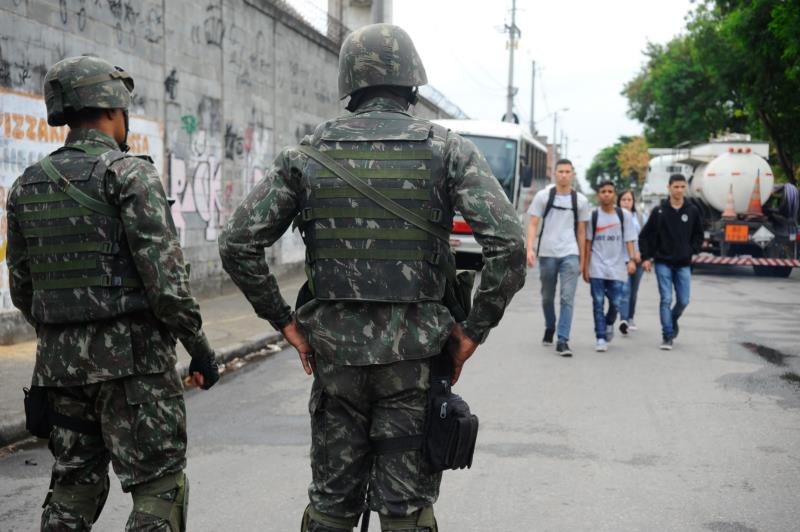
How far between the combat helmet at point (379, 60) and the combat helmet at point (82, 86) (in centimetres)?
83

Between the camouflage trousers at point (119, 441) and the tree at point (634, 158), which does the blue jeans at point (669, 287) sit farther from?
the tree at point (634, 158)

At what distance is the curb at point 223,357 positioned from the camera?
567cm

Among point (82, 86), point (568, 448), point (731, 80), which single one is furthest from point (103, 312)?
point (731, 80)

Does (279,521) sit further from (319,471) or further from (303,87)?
(303,87)

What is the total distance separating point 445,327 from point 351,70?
0.92 meters

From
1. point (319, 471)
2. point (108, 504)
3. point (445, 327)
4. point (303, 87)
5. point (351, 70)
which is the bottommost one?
point (108, 504)

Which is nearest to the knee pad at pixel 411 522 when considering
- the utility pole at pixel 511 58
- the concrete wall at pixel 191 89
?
the concrete wall at pixel 191 89

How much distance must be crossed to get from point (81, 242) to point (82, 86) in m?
0.54

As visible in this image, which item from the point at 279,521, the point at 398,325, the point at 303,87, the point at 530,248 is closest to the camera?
the point at 398,325

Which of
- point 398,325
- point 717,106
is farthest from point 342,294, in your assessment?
point 717,106

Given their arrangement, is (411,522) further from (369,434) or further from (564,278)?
→ (564,278)

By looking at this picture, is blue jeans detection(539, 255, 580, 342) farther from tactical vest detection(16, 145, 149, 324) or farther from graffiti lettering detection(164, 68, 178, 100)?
tactical vest detection(16, 145, 149, 324)

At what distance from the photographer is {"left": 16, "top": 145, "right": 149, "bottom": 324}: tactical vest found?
3.06m

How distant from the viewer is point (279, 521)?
14.1ft
